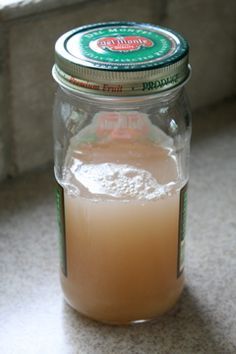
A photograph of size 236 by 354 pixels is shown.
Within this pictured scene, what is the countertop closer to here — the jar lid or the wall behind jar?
the wall behind jar

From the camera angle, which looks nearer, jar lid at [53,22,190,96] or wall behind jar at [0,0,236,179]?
jar lid at [53,22,190,96]

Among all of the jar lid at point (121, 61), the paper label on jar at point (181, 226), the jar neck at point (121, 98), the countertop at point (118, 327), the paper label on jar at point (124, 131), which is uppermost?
the jar lid at point (121, 61)

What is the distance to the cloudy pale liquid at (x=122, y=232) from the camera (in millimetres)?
819

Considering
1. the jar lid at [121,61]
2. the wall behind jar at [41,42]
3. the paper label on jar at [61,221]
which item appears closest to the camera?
the jar lid at [121,61]

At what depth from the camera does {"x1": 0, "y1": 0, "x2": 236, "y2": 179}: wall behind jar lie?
1.04 meters

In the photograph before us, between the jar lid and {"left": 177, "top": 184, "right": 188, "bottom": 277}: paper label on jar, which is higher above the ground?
the jar lid

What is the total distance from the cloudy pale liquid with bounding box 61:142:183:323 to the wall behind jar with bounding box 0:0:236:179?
0.23 metres

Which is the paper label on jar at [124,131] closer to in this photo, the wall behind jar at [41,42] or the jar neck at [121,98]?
the jar neck at [121,98]

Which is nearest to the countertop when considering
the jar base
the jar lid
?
the jar base

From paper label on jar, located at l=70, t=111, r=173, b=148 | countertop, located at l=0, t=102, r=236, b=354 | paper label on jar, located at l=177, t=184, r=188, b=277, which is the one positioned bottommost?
countertop, located at l=0, t=102, r=236, b=354

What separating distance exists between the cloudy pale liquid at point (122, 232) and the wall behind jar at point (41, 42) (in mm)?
228

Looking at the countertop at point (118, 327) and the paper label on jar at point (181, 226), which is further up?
the paper label on jar at point (181, 226)

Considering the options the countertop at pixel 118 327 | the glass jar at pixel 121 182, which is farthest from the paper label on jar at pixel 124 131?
the countertop at pixel 118 327

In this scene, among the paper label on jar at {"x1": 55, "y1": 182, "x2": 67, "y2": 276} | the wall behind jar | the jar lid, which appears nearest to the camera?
the jar lid
